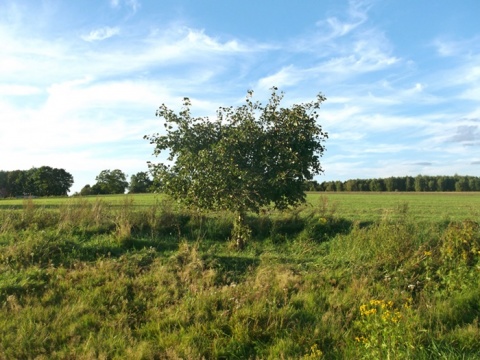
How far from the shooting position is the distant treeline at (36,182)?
104 meters

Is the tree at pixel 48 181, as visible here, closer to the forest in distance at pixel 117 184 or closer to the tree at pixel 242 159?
the forest in distance at pixel 117 184

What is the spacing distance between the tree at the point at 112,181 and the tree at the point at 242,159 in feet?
313

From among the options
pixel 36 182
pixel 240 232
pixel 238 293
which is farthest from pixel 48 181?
pixel 238 293

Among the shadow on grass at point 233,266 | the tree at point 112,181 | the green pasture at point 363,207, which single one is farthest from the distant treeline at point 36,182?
the shadow on grass at point 233,266

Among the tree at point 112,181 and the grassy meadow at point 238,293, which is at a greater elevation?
the tree at point 112,181

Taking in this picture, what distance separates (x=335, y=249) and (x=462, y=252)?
3166 mm

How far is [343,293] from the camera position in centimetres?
757

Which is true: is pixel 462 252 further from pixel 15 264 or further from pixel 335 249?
pixel 15 264

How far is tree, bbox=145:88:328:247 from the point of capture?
1100 cm

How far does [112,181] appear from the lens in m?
111

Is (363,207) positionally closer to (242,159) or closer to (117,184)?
(242,159)

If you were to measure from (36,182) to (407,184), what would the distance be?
9646 centimetres

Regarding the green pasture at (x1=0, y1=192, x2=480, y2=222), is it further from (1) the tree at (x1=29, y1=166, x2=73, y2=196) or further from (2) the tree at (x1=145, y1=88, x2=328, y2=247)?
(1) the tree at (x1=29, y1=166, x2=73, y2=196)

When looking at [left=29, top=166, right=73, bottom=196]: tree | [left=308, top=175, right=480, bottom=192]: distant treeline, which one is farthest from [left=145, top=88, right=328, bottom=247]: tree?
[left=29, top=166, right=73, bottom=196]: tree
